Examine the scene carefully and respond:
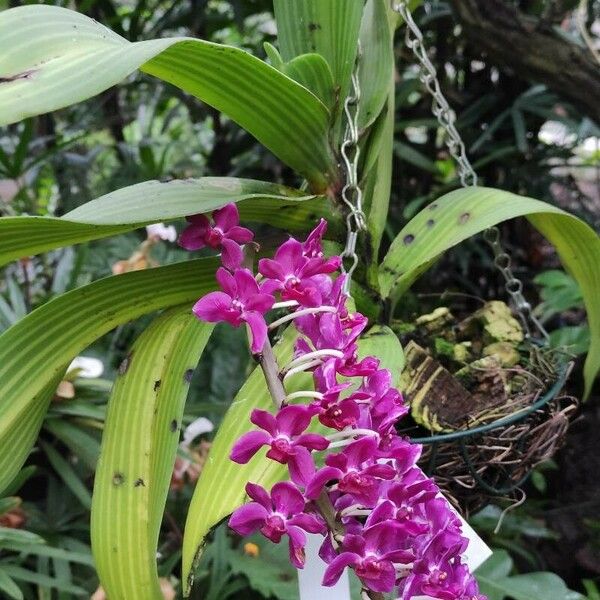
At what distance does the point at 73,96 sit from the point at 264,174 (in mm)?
1208

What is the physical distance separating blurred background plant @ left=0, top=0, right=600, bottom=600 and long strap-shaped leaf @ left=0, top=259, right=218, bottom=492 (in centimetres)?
32

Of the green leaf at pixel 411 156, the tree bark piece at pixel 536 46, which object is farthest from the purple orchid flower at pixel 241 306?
the green leaf at pixel 411 156

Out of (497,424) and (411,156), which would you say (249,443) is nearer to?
(497,424)

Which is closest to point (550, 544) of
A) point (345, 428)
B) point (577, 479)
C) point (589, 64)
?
point (577, 479)

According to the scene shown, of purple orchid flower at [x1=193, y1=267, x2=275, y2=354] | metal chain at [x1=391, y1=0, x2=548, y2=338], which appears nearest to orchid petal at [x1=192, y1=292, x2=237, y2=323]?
purple orchid flower at [x1=193, y1=267, x2=275, y2=354]

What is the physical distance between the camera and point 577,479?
4.44 ft

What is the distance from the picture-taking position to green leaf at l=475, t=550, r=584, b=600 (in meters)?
0.90

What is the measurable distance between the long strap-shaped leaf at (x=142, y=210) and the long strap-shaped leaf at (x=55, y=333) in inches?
1.8

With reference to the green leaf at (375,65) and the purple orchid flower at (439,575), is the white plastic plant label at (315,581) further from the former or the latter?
the green leaf at (375,65)

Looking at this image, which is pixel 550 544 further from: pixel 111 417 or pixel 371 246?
pixel 111 417

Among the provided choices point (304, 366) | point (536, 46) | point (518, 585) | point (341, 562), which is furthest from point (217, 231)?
point (536, 46)

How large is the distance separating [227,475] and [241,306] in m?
0.13

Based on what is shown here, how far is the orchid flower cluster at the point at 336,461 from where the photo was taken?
0.33 m

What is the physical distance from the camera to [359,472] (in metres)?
0.35
